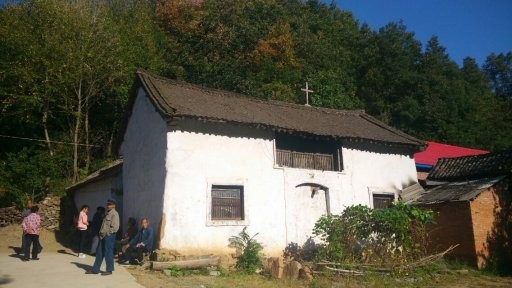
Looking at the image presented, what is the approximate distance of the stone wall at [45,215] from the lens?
1925cm

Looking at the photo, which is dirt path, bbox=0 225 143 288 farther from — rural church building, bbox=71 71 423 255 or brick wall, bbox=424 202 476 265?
brick wall, bbox=424 202 476 265

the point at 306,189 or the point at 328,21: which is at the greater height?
the point at 328,21

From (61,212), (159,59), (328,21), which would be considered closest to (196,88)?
(61,212)

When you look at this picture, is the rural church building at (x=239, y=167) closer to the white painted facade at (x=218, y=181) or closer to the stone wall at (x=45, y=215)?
the white painted facade at (x=218, y=181)

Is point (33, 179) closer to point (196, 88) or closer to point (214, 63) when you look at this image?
point (196, 88)

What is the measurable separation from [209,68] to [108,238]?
20045mm

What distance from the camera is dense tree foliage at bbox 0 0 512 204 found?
22406 mm

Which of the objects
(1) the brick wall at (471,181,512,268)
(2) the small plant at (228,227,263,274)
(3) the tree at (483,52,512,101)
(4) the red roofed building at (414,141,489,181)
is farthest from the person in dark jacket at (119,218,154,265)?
(3) the tree at (483,52,512,101)

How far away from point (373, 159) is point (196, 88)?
725 centimetres

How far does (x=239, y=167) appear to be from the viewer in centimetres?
1325

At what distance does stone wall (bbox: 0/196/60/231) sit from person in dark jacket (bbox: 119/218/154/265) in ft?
30.8

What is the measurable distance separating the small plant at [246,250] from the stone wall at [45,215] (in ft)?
→ 36.5

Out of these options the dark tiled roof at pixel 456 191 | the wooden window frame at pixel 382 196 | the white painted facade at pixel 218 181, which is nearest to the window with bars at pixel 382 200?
the wooden window frame at pixel 382 196

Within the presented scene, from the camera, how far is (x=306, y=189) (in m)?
14.6
